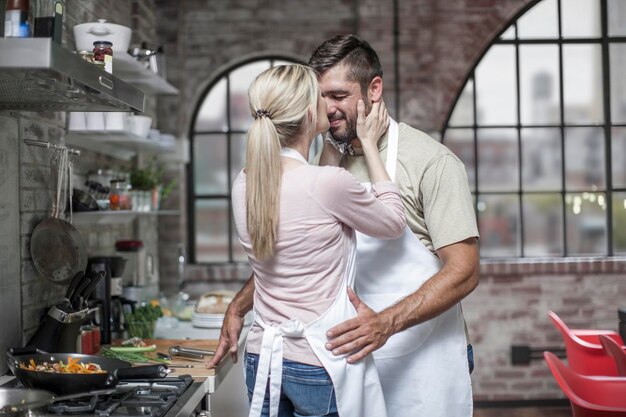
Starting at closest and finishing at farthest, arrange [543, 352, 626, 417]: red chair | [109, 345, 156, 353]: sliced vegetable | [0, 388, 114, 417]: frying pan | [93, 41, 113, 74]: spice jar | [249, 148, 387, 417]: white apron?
[249, 148, 387, 417]: white apron, [0, 388, 114, 417]: frying pan, [93, 41, 113, 74]: spice jar, [543, 352, 626, 417]: red chair, [109, 345, 156, 353]: sliced vegetable

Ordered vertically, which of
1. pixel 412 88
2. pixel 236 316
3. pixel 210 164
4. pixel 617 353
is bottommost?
pixel 617 353

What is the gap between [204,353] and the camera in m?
3.12

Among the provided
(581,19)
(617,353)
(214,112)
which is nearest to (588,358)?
(617,353)

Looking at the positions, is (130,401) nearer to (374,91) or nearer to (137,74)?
(374,91)

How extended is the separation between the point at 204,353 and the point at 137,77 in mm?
1859

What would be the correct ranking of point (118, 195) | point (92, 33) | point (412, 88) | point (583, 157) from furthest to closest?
point (583, 157), point (412, 88), point (118, 195), point (92, 33)

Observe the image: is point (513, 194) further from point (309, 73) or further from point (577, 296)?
point (309, 73)

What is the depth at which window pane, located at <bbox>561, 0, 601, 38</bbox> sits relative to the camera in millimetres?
6316

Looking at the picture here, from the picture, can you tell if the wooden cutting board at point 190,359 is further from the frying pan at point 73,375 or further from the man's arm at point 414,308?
the man's arm at point 414,308

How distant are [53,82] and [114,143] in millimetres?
2217

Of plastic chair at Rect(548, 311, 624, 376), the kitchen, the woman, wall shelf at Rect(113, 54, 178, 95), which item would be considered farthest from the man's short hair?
the kitchen

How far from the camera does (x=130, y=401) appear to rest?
92.7 inches

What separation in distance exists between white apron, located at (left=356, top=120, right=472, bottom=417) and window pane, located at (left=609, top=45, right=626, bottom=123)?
4.42 meters

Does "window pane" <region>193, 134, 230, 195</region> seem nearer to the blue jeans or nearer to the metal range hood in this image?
the metal range hood
